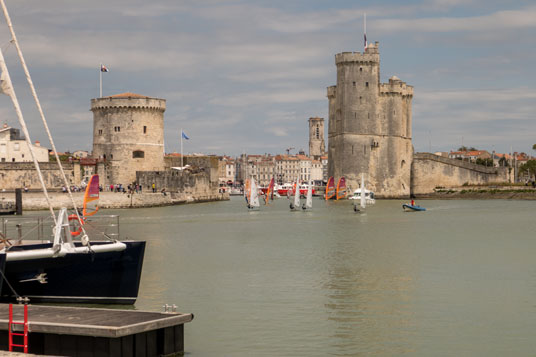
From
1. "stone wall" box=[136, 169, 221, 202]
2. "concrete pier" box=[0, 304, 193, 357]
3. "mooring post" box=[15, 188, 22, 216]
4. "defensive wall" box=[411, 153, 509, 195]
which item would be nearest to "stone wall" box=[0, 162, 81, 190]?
"stone wall" box=[136, 169, 221, 202]

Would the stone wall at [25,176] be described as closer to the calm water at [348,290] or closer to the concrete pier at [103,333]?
the calm water at [348,290]

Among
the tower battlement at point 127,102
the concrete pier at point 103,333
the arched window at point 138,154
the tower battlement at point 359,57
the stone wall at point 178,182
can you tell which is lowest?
the concrete pier at point 103,333

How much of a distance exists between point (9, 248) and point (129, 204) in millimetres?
46653

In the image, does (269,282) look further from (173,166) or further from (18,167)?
(173,166)

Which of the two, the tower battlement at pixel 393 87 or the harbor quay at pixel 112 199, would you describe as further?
the tower battlement at pixel 393 87

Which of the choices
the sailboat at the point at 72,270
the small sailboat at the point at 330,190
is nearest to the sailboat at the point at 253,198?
the small sailboat at the point at 330,190

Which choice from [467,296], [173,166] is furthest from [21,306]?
[173,166]

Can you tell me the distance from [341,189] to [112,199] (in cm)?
2679

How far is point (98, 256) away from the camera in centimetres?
1655

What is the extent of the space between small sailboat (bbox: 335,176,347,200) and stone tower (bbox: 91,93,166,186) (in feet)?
63.6

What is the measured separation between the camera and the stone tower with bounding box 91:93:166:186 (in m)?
72.5

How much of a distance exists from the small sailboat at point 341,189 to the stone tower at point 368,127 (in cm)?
115

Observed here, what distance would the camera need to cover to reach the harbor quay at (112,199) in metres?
56.9

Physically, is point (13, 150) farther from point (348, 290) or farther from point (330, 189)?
point (348, 290)
